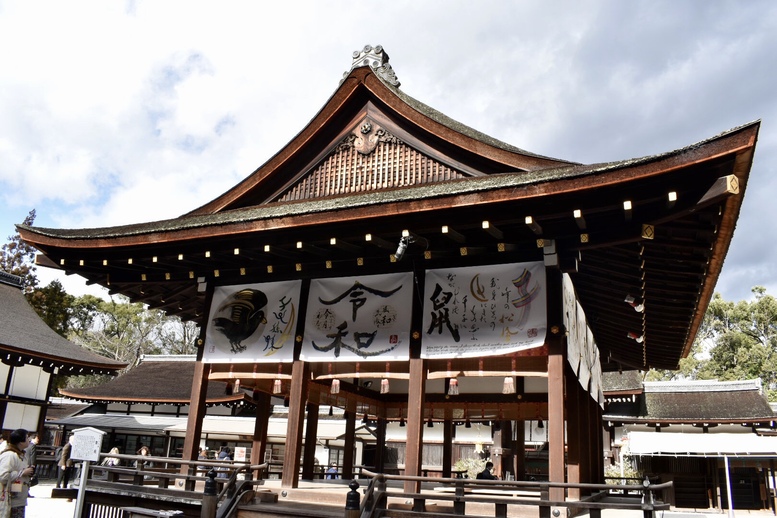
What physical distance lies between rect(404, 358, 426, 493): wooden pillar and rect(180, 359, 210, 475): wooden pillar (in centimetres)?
444

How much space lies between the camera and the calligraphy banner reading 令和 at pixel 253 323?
38.1 ft

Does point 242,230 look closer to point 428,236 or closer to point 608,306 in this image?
point 428,236

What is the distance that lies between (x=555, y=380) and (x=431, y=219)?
10.2ft

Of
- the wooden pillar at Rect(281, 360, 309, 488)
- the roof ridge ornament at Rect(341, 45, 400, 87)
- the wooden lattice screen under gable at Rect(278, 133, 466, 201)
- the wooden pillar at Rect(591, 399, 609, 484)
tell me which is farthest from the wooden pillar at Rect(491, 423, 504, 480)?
the roof ridge ornament at Rect(341, 45, 400, 87)

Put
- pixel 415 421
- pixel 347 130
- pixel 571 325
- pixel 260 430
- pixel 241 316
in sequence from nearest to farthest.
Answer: pixel 415 421, pixel 571 325, pixel 241 316, pixel 347 130, pixel 260 430

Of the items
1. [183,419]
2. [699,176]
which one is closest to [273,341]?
[699,176]

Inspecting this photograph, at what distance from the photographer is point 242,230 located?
1045cm

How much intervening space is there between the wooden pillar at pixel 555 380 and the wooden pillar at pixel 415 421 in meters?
2.06

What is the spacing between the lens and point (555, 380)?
902 centimetres

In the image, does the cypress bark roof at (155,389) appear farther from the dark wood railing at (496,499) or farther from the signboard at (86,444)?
the dark wood railing at (496,499)

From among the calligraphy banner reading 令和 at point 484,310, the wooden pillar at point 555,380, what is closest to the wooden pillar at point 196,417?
the calligraphy banner reading 令和 at point 484,310

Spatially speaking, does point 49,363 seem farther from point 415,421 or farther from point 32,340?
point 415,421

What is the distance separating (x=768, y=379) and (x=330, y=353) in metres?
43.0

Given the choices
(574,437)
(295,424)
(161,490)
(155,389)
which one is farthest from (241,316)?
(155,389)
